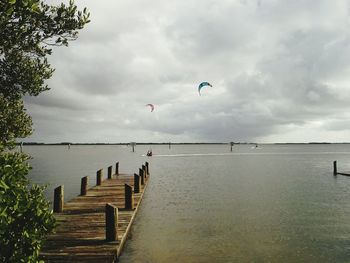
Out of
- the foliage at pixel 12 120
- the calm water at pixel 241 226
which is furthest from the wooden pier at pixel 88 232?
the foliage at pixel 12 120

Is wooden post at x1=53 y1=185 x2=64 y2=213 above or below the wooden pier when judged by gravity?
above

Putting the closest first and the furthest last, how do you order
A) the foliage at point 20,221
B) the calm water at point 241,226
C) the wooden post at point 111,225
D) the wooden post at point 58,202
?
the foliage at point 20,221 → the wooden post at point 111,225 → the calm water at point 241,226 → the wooden post at point 58,202

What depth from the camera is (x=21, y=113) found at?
40.1 feet

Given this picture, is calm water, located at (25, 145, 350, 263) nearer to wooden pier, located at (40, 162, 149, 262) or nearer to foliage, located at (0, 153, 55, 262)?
wooden pier, located at (40, 162, 149, 262)

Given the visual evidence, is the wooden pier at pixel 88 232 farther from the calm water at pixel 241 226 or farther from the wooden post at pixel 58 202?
the calm water at pixel 241 226

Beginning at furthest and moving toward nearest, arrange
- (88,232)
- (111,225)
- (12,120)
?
(88,232)
(111,225)
(12,120)

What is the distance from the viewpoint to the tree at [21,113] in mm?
6648

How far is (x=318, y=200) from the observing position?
3139 cm

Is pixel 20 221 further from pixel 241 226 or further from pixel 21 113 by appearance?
pixel 241 226

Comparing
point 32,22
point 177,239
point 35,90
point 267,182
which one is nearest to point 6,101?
point 35,90

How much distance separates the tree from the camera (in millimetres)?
6648

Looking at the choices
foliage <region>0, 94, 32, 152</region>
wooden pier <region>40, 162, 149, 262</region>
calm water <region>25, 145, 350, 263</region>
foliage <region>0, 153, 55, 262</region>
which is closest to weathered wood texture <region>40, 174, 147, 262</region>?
→ wooden pier <region>40, 162, 149, 262</region>

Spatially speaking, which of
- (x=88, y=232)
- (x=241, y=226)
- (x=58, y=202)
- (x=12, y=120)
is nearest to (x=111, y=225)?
(x=88, y=232)

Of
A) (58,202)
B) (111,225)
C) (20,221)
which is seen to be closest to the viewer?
(20,221)
